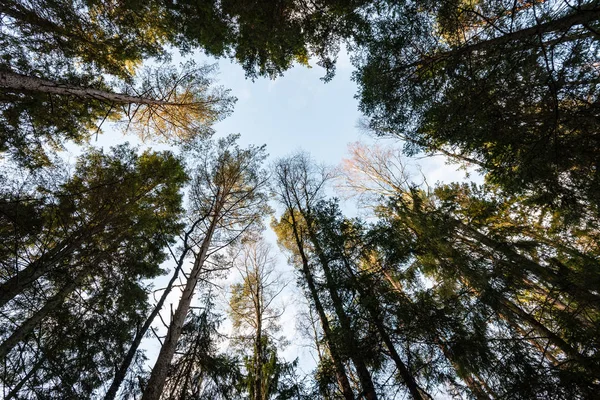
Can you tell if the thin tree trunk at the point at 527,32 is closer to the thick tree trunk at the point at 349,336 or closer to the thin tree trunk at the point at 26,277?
the thick tree trunk at the point at 349,336

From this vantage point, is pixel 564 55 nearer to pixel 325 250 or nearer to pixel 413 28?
pixel 413 28

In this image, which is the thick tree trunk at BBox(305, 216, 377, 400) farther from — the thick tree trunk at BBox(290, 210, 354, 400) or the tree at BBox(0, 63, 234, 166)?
the tree at BBox(0, 63, 234, 166)

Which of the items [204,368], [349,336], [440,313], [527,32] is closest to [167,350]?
[204,368]

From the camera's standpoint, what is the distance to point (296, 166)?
28.5 ft

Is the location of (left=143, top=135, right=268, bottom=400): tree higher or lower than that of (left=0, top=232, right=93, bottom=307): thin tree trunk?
higher

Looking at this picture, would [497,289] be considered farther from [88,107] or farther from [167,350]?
[88,107]

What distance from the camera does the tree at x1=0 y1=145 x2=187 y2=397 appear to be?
3625 mm

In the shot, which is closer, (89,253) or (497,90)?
(497,90)

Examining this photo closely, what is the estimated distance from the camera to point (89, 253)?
566 centimetres

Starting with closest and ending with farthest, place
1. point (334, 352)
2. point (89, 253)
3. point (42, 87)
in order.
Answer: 1. point (334, 352)
2. point (42, 87)
3. point (89, 253)

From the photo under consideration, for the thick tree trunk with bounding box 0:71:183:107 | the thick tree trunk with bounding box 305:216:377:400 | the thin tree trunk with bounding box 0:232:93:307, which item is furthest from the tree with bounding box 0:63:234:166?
the thick tree trunk with bounding box 305:216:377:400

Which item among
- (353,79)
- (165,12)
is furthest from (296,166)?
(165,12)

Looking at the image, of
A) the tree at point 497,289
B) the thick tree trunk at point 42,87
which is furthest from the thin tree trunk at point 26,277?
the tree at point 497,289

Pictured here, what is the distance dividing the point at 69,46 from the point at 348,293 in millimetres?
9101
